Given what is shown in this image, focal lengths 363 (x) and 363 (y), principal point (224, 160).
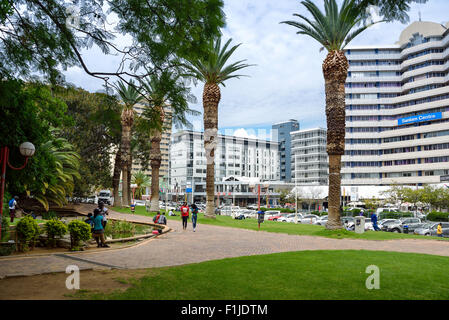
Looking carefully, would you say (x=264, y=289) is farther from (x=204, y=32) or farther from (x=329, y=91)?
(x=329, y=91)

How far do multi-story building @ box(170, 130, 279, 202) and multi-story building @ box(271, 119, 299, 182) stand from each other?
13.0 meters

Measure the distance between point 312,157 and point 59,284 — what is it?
116 m

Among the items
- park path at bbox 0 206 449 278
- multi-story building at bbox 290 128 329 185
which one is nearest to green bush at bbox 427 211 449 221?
park path at bbox 0 206 449 278

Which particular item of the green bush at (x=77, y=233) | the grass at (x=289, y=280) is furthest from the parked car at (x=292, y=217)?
the green bush at (x=77, y=233)

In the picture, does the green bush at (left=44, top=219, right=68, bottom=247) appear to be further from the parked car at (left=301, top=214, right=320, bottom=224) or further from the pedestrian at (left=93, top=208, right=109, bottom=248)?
the parked car at (left=301, top=214, right=320, bottom=224)

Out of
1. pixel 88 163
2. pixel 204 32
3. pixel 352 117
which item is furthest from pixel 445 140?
pixel 204 32

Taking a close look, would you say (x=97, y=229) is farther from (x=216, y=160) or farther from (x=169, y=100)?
(x=216, y=160)

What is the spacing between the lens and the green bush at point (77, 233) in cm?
1238

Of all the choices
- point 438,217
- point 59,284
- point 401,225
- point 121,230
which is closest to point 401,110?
point 438,217

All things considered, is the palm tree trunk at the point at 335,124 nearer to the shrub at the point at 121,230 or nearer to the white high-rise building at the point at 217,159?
the shrub at the point at 121,230

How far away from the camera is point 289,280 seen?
7.94m

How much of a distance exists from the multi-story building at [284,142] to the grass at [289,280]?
133 meters

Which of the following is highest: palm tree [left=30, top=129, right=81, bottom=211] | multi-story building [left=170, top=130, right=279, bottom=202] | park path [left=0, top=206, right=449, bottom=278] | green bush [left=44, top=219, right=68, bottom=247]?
multi-story building [left=170, top=130, right=279, bottom=202]

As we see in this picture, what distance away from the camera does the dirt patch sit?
21.3ft
